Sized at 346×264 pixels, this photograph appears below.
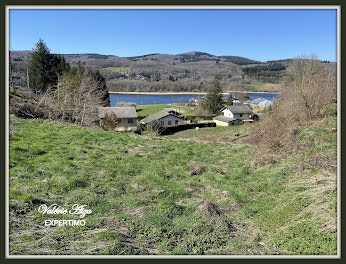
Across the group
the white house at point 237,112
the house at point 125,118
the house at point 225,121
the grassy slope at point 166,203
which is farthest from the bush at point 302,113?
the white house at point 237,112

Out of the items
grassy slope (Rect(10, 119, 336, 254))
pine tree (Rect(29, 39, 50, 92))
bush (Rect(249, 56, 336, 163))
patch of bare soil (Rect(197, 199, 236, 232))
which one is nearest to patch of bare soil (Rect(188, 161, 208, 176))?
grassy slope (Rect(10, 119, 336, 254))

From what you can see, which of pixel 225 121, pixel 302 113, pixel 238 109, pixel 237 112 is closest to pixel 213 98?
pixel 238 109

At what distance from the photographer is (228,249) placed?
3881mm

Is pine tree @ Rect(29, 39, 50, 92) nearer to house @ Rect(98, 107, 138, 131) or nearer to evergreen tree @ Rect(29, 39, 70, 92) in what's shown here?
evergreen tree @ Rect(29, 39, 70, 92)

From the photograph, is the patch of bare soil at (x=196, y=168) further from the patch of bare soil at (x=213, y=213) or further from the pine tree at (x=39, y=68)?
the pine tree at (x=39, y=68)

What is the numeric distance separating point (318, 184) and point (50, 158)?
7.59 meters

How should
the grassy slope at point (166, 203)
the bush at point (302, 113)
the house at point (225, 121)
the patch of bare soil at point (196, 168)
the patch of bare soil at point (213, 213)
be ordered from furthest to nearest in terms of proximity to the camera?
1. the house at point (225, 121)
2. the bush at point (302, 113)
3. the patch of bare soil at point (196, 168)
4. the patch of bare soil at point (213, 213)
5. the grassy slope at point (166, 203)

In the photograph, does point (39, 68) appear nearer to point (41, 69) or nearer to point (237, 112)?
point (41, 69)

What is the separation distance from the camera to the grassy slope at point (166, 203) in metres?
3.82

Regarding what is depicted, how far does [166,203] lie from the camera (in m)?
5.34

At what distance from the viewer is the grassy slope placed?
12.5ft

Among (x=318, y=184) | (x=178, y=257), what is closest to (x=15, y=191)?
(x=178, y=257)

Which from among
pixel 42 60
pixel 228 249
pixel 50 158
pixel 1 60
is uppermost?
pixel 42 60

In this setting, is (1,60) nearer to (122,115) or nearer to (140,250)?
(140,250)
